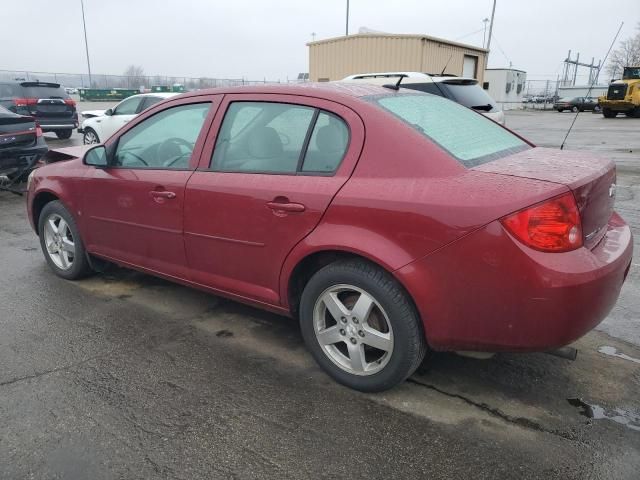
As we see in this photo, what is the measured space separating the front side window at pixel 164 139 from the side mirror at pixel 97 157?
10 cm

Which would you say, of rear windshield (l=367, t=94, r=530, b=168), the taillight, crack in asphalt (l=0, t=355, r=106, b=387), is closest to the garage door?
the taillight

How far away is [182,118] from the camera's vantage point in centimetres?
358

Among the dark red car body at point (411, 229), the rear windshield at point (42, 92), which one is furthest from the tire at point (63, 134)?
the dark red car body at point (411, 229)

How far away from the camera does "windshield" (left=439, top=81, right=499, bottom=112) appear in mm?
7820

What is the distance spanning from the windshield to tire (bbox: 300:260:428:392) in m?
5.79

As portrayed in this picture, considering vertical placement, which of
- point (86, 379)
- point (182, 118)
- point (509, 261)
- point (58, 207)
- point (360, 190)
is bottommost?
point (86, 379)

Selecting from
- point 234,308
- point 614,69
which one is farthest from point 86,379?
point 614,69

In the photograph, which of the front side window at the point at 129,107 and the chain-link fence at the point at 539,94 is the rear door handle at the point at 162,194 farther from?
the chain-link fence at the point at 539,94

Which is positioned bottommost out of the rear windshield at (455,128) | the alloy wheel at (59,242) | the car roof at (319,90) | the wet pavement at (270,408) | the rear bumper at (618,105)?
the wet pavement at (270,408)

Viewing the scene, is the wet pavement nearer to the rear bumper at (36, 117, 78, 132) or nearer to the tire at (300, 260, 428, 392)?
the tire at (300, 260, 428, 392)

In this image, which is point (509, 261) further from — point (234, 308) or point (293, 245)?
point (234, 308)

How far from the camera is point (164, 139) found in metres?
3.67

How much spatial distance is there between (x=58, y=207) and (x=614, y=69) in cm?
6225

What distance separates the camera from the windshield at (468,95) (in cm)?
782
